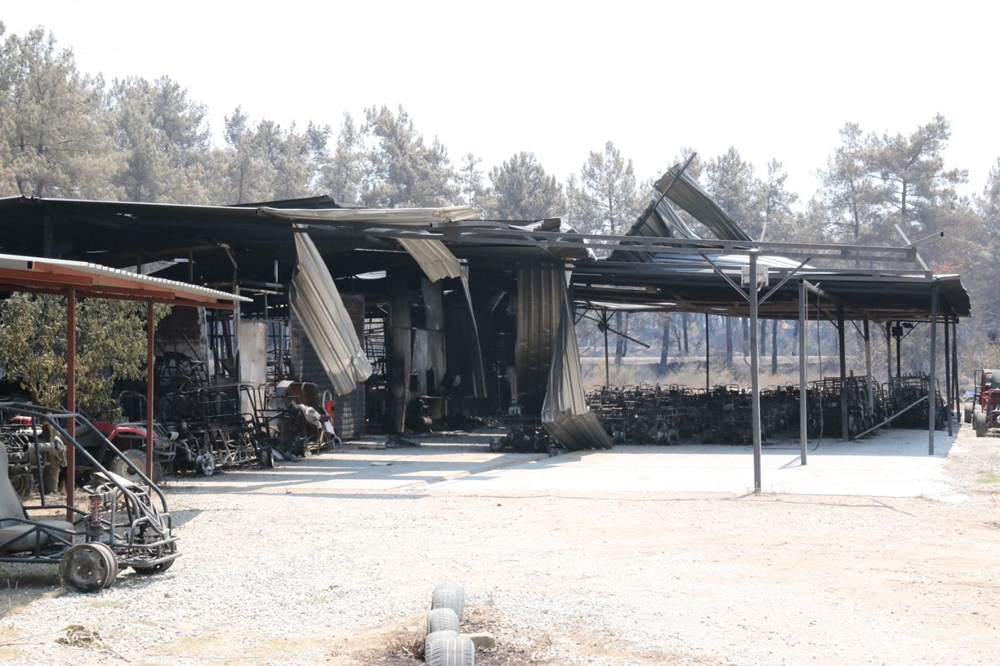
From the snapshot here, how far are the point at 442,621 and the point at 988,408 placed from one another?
2123cm

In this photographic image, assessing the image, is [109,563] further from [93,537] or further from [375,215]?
[375,215]

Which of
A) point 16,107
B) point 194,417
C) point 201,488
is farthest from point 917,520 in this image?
point 16,107

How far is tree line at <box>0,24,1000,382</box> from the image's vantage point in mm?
54188

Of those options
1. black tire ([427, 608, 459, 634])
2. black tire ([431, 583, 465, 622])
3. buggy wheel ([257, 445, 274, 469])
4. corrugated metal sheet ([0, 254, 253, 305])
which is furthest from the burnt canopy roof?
black tire ([427, 608, 459, 634])

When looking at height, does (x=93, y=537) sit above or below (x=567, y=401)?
below

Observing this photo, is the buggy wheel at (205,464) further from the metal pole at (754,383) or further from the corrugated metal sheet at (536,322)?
the metal pole at (754,383)

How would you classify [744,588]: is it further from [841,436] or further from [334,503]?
[841,436]

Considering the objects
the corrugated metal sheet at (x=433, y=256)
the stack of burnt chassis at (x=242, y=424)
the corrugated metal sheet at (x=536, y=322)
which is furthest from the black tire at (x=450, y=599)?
the corrugated metal sheet at (x=536, y=322)

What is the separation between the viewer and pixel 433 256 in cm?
1888

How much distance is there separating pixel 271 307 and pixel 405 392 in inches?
135

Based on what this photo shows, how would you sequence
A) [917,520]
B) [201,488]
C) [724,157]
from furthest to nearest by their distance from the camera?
[724,157]
[201,488]
[917,520]

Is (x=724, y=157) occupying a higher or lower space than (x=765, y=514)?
higher

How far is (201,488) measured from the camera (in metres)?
14.5

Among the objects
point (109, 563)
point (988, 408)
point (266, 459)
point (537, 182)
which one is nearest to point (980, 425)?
point (988, 408)
